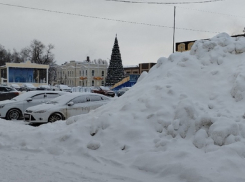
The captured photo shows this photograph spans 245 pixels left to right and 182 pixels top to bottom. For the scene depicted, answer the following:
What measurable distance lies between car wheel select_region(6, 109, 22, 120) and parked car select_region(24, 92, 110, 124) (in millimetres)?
1685

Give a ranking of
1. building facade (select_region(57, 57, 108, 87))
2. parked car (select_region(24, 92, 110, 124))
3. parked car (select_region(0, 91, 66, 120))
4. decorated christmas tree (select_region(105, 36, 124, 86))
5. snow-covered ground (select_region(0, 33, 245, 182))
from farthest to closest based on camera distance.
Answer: building facade (select_region(57, 57, 108, 87)) < decorated christmas tree (select_region(105, 36, 124, 86)) < parked car (select_region(0, 91, 66, 120)) < parked car (select_region(24, 92, 110, 124)) < snow-covered ground (select_region(0, 33, 245, 182))

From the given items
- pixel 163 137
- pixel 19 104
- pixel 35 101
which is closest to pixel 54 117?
pixel 35 101

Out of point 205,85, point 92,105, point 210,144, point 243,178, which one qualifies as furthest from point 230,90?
point 92,105

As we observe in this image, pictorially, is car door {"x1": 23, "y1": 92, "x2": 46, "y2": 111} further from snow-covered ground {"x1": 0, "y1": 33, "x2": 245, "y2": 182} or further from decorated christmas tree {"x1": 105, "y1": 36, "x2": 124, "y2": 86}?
decorated christmas tree {"x1": 105, "y1": 36, "x2": 124, "y2": 86}

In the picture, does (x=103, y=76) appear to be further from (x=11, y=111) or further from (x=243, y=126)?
(x=243, y=126)

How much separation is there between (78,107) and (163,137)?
21.8 ft

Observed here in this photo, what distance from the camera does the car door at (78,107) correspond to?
1186 centimetres

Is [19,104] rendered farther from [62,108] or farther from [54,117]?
[62,108]

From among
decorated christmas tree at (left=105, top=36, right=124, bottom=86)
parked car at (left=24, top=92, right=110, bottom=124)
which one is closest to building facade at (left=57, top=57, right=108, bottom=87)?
decorated christmas tree at (left=105, top=36, right=124, bottom=86)

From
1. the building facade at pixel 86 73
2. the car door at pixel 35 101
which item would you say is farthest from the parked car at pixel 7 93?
the building facade at pixel 86 73

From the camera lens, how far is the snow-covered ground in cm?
481

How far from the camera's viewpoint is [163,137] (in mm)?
6031

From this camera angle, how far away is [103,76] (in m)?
88.2

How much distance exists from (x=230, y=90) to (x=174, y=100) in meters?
1.39
